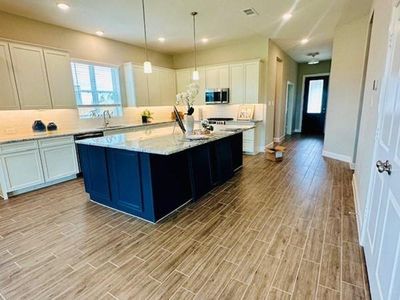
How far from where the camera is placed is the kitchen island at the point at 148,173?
2.54m

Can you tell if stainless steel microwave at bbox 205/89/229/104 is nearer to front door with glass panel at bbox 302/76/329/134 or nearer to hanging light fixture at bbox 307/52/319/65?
hanging light fixture at bbox 307/52/319/65

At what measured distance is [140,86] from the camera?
5.73m

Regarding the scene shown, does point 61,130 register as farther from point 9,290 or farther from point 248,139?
point 248,139

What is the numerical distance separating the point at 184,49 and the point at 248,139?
341 centimetres

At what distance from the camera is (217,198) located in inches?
129

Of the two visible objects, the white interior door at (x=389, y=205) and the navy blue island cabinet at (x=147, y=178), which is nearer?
the white interior door at (x=389, y=205)

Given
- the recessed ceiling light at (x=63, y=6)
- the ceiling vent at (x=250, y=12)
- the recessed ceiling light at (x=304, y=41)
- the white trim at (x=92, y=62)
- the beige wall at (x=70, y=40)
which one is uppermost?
the recessed ceiling light at (x=304, y=41)

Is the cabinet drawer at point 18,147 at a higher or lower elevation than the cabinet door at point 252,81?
lower

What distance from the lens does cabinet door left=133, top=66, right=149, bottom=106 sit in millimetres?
5598

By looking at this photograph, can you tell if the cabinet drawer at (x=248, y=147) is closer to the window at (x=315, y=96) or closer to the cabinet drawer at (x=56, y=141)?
the cabinet drawer at (x=56, y=141)

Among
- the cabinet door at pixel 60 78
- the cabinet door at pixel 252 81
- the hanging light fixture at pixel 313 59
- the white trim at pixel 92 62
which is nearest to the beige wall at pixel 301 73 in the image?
the hanging light fixture at pixel 313 59

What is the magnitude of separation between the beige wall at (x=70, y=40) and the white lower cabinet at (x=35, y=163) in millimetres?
1912

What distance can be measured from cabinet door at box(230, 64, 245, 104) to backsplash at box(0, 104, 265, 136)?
0.32 metres

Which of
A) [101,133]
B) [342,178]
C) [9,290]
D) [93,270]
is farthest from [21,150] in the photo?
[342,178]
